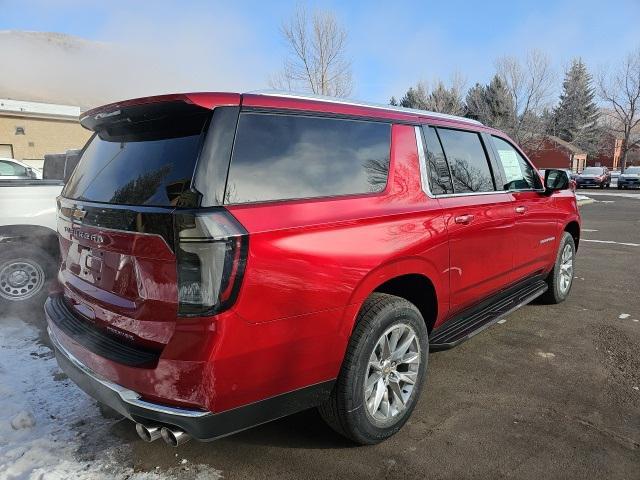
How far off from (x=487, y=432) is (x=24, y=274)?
15.0 ft

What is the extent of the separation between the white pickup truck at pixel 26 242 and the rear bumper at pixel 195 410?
2984mm

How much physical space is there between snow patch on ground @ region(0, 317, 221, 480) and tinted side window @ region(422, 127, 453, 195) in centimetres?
213

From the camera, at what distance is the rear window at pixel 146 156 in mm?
2141

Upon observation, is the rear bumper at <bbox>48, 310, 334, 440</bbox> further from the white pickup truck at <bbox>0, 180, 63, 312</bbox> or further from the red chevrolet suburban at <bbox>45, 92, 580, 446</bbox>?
the white pickup truck at <bbox>0, 180, 63, 312</bbox>

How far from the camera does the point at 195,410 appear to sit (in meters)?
2.05

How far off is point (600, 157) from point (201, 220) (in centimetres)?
8027

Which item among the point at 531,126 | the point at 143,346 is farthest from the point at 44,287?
the point at 531,126

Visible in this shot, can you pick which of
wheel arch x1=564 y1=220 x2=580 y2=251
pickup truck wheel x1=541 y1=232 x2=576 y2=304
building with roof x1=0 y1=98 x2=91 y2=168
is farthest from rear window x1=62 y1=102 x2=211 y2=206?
building with roof x1=0 y1=98 x2=91 y2=168

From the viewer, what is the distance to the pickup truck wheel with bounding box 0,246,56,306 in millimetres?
4910

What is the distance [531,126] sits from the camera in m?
25.5

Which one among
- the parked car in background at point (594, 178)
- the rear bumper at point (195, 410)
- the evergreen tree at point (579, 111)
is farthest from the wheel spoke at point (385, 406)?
the evergreen tree at point (579, 111)

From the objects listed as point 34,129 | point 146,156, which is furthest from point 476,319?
point 34,129

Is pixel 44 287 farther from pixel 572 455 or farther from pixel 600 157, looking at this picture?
pixel 600 157

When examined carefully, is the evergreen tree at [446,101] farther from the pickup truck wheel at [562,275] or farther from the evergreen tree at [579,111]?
the pickup truck wheel at [562,275]
